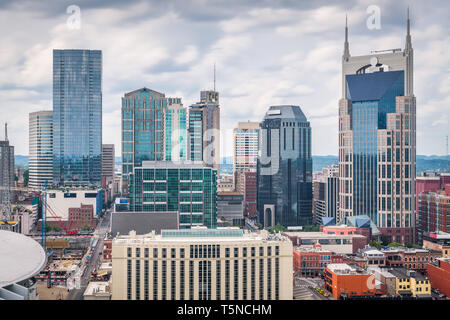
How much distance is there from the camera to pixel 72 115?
83.1 ft

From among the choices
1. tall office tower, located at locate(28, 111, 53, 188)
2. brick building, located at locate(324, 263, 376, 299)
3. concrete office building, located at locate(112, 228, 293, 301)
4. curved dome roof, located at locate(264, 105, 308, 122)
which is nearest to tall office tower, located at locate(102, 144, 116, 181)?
tall office tower, located at locate(28, 111, 53, 188)

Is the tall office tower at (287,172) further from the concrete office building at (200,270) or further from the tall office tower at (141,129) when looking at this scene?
the concrete office building at (200,270)

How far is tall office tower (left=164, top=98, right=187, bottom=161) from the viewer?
25281mm

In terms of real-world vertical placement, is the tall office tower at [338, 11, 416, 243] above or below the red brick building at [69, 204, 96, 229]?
above

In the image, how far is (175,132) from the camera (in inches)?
1005

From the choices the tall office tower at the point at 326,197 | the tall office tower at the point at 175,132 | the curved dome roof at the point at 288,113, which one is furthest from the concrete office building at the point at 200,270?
the tall office tower at the point at 175,132

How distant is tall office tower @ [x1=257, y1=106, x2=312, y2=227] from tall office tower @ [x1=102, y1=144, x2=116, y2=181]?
1386cm

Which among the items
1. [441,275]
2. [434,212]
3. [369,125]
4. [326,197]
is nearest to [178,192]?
[441,275]

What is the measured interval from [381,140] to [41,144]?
55.7ft

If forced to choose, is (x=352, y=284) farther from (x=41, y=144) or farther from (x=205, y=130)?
(x=41, y=144)

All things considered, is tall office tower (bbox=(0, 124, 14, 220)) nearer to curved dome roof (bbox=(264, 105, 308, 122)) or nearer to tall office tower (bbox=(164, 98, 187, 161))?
tall office tower (bbox=(164, 98, 187, 161))

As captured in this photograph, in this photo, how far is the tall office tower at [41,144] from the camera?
24781 mm
